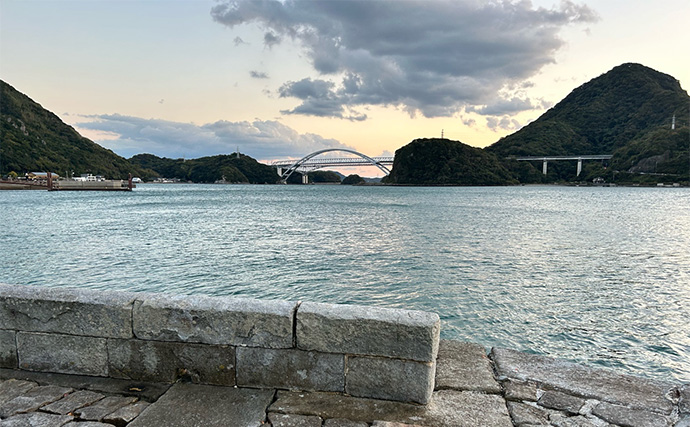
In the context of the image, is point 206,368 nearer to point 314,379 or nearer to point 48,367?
point 314,379

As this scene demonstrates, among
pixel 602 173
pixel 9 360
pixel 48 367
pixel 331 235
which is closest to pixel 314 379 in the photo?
Answer: pixel 48 367

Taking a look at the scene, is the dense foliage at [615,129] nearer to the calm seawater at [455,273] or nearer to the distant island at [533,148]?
the distant island at [533,148]

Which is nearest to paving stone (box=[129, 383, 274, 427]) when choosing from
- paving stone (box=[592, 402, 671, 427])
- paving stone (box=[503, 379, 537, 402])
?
paving stone (box=[503, 379, 537, 402])

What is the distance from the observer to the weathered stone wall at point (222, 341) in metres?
3.02

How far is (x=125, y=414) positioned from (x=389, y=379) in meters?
2.01

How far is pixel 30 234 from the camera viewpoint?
24.9 meters

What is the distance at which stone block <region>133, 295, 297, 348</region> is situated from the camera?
3119mm

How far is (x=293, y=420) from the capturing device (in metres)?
2.77

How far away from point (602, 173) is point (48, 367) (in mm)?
158113

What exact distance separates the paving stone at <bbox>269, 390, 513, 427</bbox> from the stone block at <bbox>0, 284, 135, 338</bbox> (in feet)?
5.16

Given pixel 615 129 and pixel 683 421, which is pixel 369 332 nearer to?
pixel 683 421

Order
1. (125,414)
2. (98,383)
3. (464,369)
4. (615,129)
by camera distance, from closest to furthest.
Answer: (125,414) → (98,383) → (464,369) → (615,129)

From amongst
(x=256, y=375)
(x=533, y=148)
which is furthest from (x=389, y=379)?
(x=533, y=148)

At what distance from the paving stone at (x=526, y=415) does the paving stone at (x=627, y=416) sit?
0.45 meters
